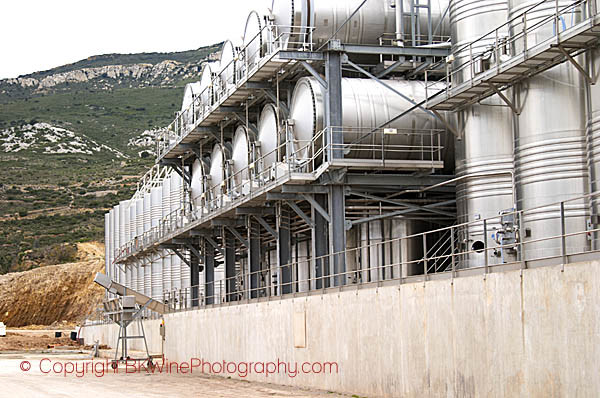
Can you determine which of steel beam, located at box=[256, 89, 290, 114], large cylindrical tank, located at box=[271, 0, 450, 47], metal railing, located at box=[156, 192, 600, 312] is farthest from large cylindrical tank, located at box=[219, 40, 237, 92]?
metal railing, located at box=[156, 192, 600, 312]

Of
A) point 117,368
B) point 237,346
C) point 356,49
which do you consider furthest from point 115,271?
point 356,49

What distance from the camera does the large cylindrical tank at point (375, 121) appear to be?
28.9 m

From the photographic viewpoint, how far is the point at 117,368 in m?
39.2

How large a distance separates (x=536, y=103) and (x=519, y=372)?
24.2ft

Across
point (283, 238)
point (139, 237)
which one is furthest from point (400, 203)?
point (139, 237)

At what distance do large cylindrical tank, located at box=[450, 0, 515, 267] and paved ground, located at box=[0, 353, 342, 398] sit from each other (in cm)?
611

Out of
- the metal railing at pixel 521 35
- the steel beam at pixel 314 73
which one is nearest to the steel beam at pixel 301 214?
the steel beam at pixel 314 73

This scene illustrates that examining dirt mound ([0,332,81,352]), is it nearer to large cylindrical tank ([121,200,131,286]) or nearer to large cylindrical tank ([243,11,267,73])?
large cylindrical tank ([121,200,131,286])

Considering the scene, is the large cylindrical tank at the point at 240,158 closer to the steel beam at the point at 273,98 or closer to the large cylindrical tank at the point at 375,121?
the steel beam at the point at 273,98

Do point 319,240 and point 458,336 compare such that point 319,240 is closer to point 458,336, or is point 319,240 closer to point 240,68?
point 240,68

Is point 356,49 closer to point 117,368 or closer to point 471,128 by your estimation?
point 471,128

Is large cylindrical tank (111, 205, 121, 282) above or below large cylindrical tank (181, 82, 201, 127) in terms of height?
below

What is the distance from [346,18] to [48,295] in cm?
7146

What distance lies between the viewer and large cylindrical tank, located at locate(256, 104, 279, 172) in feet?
109
